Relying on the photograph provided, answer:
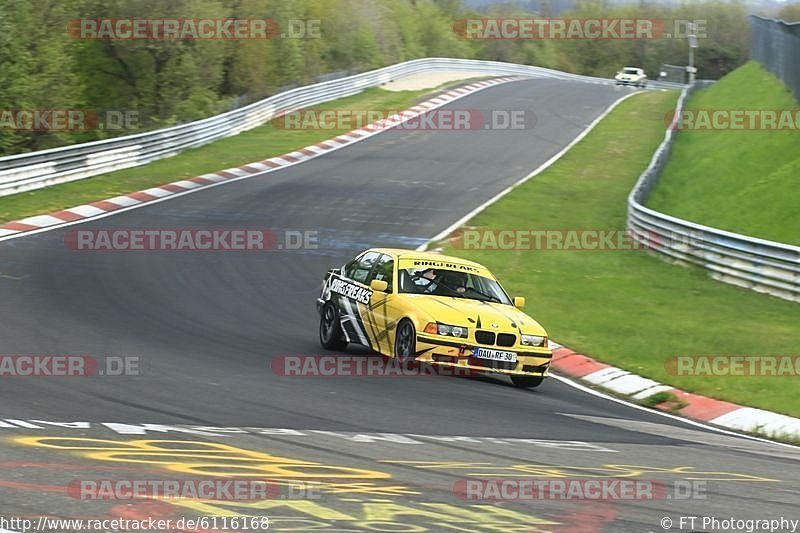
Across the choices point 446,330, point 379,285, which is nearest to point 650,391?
point 446,330

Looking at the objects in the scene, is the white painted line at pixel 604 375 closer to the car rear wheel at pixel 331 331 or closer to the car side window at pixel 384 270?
the car side window at pixel 384 270

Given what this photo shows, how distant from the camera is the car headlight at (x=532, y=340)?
42.7ft

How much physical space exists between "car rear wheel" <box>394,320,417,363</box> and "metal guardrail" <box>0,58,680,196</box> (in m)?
15.1

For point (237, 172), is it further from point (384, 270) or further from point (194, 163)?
point (384, 270)

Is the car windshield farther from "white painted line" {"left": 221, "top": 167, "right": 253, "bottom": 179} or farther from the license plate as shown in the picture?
"white painted line" {"left": 221, "top": 167, "right": 253, "bottom": 179}

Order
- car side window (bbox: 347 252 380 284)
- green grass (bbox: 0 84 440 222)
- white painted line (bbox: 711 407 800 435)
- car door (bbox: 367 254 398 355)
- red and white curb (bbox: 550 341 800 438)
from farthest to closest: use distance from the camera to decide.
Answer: green grass (bbox: 0 84 440 222) → car side window (bbox: 347 252 380 284) → car door (bbox: 367 254 398 355) → red and white curb (bbox: 550 341 800 438) → white painted line (bbox: 711 407 800 435)

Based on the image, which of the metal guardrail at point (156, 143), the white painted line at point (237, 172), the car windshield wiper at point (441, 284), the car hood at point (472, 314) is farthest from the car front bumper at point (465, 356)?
the white painted line at point (237, 172)

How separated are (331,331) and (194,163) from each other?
1994 cm

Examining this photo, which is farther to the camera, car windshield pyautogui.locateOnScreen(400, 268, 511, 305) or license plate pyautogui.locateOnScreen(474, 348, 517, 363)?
car windshield pyautogui.locateOnScreen(400, 268, 511, 305)

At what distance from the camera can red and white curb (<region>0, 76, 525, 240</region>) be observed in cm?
2347

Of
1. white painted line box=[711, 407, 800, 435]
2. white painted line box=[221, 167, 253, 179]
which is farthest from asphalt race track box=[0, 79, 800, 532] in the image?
white painted line box=[221, 167, 253, 179]

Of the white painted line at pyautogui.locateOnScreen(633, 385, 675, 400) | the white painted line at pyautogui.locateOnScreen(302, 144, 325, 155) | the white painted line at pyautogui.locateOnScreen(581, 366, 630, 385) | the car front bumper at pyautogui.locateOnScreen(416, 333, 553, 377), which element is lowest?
the white painted line at pyautogui.locateOnScreen(302, 144, 325, 155)

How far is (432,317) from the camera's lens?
1295 centimetres

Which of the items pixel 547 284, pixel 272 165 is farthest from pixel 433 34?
pixel 547 284
